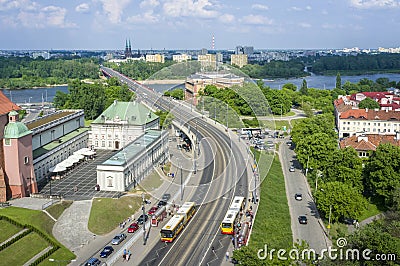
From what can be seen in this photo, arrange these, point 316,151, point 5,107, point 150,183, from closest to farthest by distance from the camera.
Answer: point 5,107 → point 150,183 → point 316,151

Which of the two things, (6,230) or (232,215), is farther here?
(232,215)

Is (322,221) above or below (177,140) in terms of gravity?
below

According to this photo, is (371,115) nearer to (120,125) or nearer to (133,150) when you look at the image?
(120,125)

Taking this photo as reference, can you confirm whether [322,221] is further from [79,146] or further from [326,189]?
[79,146]

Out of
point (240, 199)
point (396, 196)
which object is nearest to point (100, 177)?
point (240, 199)

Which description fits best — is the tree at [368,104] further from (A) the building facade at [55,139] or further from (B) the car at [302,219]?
(B) the car at [302,219]

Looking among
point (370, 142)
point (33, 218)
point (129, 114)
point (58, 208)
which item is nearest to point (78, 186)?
point (58, 208)
